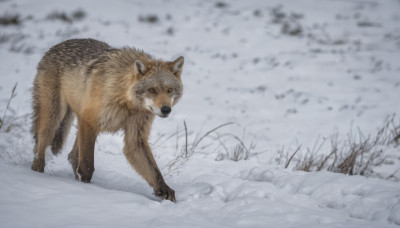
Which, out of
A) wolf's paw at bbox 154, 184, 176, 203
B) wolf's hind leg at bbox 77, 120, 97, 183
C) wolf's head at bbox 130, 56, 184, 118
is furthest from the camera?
wolf's hind leg at bbox 77, 120, 97, 183

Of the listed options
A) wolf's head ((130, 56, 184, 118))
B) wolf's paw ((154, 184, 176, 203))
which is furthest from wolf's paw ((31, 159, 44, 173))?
wolf's paw ((154, 184, 176, 203))

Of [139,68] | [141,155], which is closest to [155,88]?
[139,68]

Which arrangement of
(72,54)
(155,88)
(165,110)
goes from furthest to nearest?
(72,54)
(155,88)
(165,110)

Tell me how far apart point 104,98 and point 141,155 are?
79 cm

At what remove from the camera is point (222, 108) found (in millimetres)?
9438

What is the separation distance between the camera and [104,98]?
4.36m

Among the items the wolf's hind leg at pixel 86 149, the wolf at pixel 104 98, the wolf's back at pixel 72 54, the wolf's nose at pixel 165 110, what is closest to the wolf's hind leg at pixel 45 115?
the wolf at pixel 104 98

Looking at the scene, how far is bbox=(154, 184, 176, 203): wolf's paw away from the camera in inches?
150

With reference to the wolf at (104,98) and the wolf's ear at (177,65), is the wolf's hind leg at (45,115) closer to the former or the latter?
the wolf at (104,98)

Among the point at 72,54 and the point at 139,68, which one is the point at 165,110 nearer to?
the point at 139,68

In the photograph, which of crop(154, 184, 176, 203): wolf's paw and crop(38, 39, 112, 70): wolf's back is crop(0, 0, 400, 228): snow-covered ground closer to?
crop(154, 184, 176, 203): wolf's paw

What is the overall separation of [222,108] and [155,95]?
5.31m

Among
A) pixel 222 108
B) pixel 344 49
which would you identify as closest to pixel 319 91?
pixel 222 108

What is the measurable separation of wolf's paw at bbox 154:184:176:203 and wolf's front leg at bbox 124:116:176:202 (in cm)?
10
